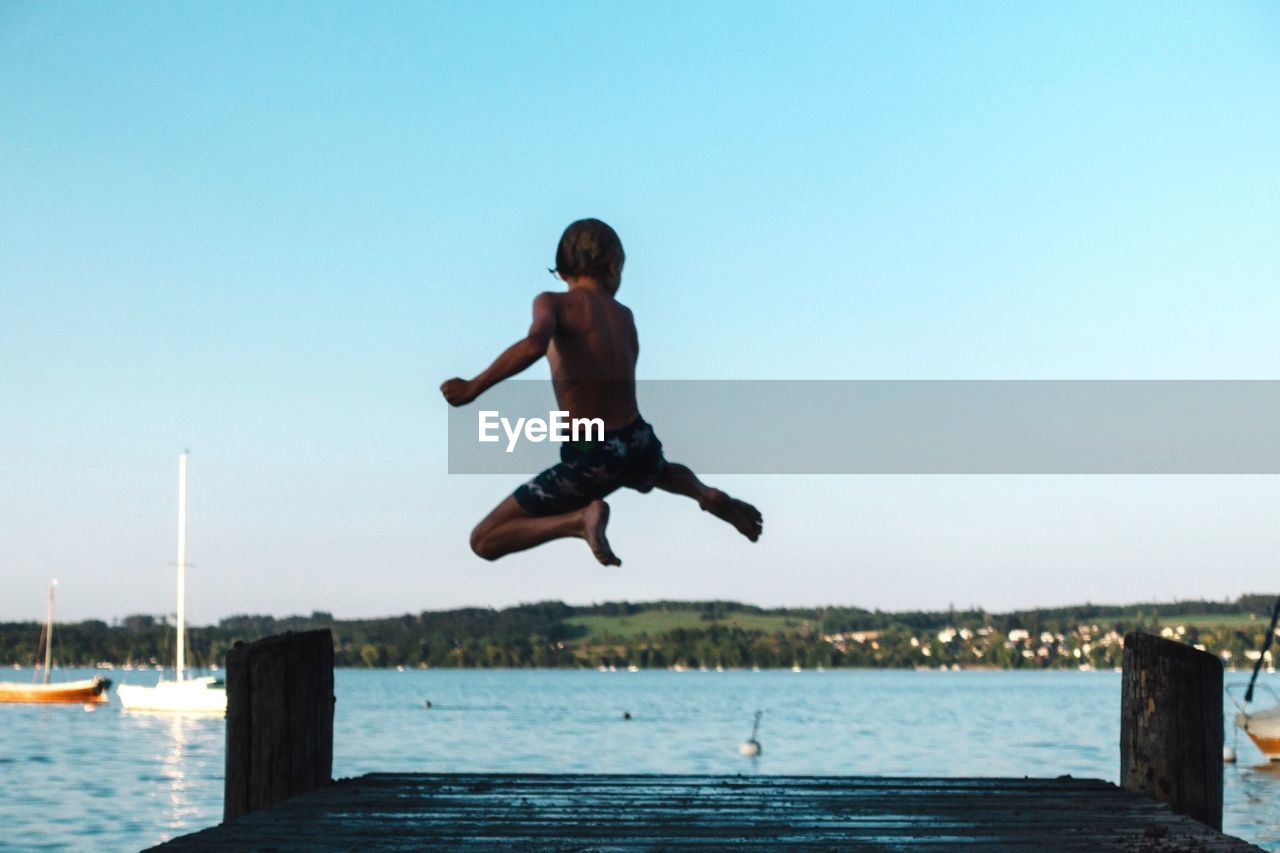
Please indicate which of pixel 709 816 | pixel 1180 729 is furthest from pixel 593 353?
pixel 1180 729

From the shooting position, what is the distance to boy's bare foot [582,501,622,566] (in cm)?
796

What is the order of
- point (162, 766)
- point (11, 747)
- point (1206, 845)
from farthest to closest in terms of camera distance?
point (11, 747) → point (162, 766) → point (1206, 845)

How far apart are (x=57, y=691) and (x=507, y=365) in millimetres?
137204

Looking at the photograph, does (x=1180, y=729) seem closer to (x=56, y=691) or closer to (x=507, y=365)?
(x=507, y=365)

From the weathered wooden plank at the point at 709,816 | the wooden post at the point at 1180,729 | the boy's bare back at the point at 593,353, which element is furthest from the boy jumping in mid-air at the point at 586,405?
the wooden post at the point at 1180,729

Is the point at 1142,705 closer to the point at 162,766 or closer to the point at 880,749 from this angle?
the point at 162,766

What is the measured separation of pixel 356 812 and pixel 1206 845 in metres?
4.33

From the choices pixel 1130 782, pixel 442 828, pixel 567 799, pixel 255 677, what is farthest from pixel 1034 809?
pixel 255 677

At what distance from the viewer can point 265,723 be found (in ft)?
32.0

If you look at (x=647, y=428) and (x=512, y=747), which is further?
(x=512, y=747)

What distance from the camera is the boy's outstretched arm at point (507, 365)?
790 cm

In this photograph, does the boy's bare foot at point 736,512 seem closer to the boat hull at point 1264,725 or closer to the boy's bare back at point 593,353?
the boy's bare back at point 593,353

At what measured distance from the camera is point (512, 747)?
100938mm

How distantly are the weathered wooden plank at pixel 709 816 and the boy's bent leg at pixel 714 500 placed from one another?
1542 mm
